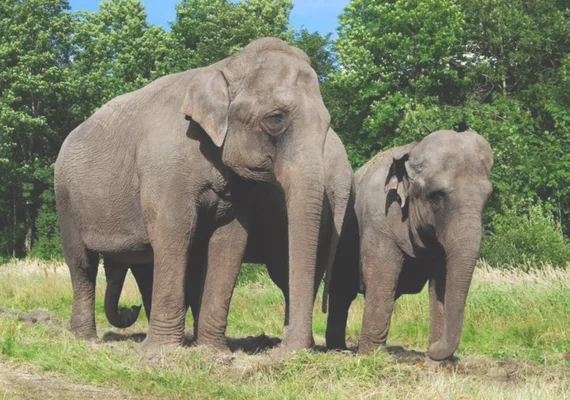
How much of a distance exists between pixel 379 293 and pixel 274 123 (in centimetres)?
278

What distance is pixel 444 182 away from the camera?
1038cm

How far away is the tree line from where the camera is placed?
139 feet

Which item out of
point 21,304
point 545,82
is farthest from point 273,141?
point 545,82

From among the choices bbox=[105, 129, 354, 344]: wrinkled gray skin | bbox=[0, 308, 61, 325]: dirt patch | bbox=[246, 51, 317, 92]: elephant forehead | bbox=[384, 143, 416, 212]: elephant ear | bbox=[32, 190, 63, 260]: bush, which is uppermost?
bbox=[32, 190, 63, 260]: bush

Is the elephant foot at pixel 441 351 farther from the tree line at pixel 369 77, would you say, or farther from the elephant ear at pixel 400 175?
the tree line at pixel 369 77

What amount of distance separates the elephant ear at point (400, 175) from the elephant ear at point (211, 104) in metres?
2.29

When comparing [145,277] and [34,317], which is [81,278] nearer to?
[145,277]

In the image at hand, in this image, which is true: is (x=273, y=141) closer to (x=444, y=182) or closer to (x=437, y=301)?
(x=444, y=182)

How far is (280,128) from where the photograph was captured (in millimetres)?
9430

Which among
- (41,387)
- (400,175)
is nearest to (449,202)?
(400,175)

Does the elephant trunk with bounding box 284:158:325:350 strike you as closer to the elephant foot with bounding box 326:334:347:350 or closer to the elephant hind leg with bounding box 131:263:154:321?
the elephant foot with bounding box 326:334:347:350

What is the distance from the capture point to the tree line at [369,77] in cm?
4247

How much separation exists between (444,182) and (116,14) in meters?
48.4

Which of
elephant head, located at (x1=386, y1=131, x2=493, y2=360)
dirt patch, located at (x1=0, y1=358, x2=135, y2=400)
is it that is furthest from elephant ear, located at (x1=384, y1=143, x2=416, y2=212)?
dirt patch, located at (x1=0, y1=358, x2=135, y2=400)
